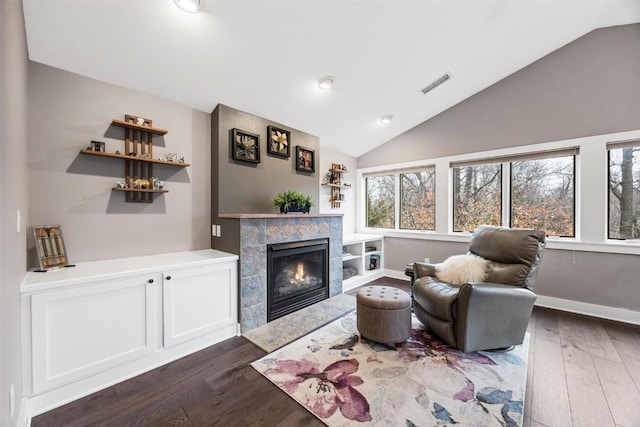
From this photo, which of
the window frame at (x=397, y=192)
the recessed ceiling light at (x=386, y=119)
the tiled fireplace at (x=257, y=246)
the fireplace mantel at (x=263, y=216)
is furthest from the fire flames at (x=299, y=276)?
the recessed ceiling light at (x=386, y=119)

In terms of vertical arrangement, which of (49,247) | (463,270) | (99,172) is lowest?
(463,270)

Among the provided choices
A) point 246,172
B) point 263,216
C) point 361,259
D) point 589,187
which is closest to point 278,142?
point 246,172

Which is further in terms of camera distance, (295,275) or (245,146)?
(295,275)

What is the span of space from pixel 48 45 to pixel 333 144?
3352mm

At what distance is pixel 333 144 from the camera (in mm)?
4352

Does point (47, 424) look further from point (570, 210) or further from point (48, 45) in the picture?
point (570, 210)

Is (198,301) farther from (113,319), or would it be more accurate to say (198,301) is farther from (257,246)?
(257,246)

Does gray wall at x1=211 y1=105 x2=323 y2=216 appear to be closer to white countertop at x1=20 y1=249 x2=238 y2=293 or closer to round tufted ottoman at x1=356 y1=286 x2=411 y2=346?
white countertop at x1=20 y1=249 x2=238 y2=293

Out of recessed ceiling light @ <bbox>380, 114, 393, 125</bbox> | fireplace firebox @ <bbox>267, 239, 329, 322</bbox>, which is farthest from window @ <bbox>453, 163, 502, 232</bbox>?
fireplace firebox @ <bbox>267, 239, 329, 322</bbox>

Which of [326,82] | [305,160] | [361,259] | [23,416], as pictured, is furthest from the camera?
[361,259]

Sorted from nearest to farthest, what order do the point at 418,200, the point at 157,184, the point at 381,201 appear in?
the point at 157,184 → the point at 418,200 → the point at 381,201

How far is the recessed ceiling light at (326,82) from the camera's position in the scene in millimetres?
2786

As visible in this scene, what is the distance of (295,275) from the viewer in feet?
10.3

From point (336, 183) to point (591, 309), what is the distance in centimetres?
368
